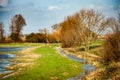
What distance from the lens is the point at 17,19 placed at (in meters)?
56.0

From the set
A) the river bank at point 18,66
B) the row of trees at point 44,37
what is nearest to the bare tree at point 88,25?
the river bank at point 18,66

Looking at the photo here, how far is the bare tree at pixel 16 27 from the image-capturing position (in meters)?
51.4

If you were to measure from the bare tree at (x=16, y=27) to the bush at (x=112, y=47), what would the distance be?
34494mm

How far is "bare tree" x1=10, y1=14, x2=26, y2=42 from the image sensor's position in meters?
51.4

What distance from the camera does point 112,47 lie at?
17.6 meters

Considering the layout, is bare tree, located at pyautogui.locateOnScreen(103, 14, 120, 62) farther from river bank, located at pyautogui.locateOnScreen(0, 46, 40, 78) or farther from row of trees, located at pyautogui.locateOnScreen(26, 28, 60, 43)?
row of trees, located at pyautogui.locateOnScreen(26, 28, 60, 43)

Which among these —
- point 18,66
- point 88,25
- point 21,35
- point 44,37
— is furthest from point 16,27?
point 18,66

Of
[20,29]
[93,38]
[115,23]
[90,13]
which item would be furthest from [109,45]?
[20,29]

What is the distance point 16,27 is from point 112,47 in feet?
127

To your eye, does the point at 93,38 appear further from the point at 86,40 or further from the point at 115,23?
the point at 115,23

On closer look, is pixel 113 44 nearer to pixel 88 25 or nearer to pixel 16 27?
pixel 88 25

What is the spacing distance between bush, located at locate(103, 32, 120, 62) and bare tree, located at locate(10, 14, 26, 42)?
34.5 m

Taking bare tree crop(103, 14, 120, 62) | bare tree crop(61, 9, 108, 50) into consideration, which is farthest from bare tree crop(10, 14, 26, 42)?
bare tree crop(103, 14, 120, 62)

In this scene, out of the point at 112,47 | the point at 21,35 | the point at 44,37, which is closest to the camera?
the point at 112,47
